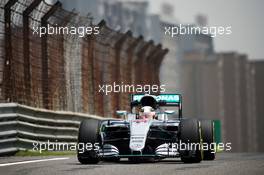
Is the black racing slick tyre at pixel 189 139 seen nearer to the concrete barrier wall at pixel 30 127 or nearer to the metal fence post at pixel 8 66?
the concrete barrier wall at pixel 30 127

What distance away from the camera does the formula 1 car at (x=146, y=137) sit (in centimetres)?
1639

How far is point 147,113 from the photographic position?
17.5 m

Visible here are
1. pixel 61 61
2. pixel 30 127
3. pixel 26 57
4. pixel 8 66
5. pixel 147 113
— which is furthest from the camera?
pixel 61 61

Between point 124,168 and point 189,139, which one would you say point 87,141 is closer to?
point 189,139

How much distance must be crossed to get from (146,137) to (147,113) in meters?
0.88

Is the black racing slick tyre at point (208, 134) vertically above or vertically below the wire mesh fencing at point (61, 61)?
below

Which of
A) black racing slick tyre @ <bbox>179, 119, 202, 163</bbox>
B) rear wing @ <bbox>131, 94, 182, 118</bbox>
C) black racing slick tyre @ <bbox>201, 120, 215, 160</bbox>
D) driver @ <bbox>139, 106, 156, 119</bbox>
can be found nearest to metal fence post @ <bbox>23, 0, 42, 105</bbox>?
rear wing @ <bbox>131, 94, 182, 118</bbox>

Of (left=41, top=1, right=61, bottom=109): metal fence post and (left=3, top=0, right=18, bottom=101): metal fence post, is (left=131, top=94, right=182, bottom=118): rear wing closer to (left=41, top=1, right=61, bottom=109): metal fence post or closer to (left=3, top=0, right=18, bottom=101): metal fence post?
(left=3, top=0, right=18, bottom=101): metal fence post

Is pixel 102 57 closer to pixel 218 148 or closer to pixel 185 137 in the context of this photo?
pixel 218 148

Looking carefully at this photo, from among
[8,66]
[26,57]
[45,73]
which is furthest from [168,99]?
[45,73]

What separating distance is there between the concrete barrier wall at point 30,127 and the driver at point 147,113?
2.63 meters

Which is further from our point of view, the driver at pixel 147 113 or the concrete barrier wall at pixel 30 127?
the concrete barrier wall at pixel 30 127

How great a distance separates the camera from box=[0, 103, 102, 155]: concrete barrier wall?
62.5ft

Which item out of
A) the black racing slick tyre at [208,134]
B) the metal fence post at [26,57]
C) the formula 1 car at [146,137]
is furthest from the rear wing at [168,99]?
the metal fence post at [26,57]
